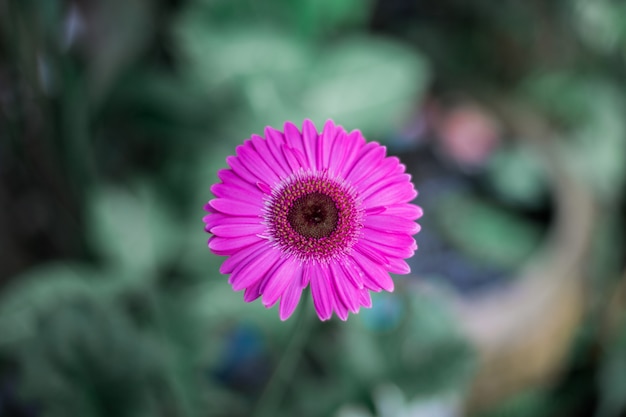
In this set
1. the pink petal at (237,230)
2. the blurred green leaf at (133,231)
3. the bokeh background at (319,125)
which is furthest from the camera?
the blurred green leaf at (133,231)

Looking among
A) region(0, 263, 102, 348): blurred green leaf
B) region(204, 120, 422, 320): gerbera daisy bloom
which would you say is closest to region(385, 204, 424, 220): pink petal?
region(204, 120, 422, 320): gerbera daisy bloom

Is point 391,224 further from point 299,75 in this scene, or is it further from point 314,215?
point 299,75

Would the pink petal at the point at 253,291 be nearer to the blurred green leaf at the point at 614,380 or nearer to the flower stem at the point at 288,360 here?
the flower stem at the point at 288,360

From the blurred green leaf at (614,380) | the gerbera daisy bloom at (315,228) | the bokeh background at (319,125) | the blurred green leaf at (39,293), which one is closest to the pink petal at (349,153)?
the gerbera daisy bloom at (315,228)

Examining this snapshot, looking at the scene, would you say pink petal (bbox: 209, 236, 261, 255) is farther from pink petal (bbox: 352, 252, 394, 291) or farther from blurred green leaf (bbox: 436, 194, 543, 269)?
blurred green leaf (bbox: 436, 194, 543, 269)

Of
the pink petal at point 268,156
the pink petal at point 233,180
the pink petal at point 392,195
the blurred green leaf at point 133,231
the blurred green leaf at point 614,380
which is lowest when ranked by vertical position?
the pink petal at point 233,180

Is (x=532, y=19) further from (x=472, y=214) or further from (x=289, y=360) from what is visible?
(x=289, y=360)

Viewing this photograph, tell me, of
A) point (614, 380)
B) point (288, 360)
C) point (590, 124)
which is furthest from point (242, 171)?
point (590, 124)
